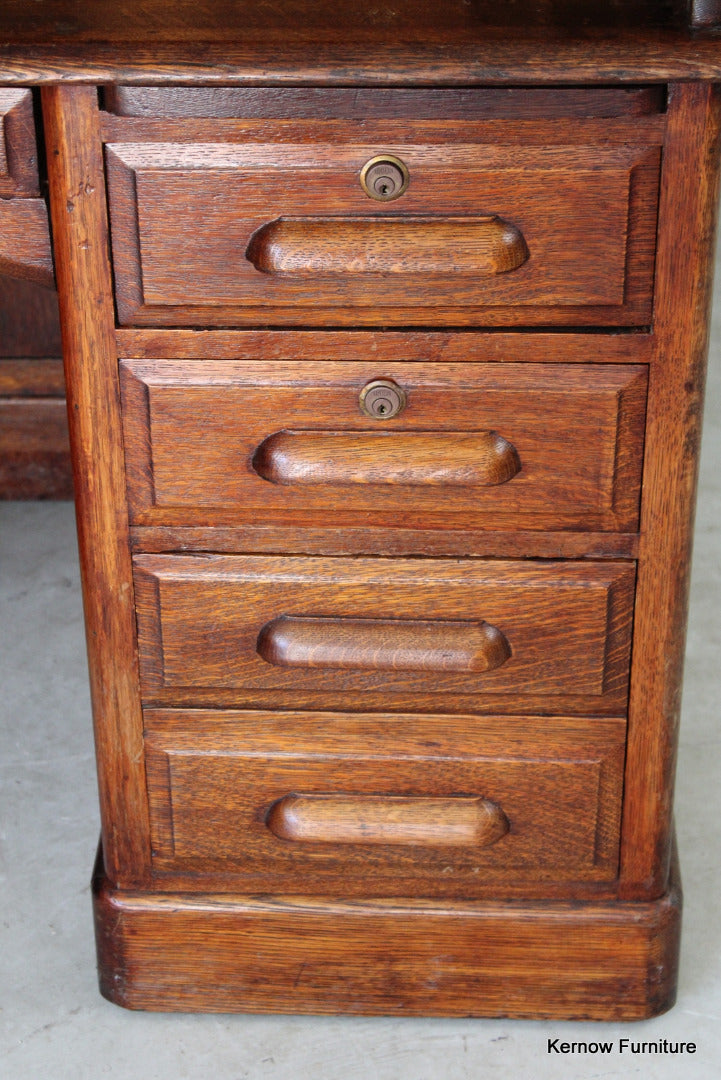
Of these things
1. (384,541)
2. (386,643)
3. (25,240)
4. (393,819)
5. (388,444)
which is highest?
(25,240)

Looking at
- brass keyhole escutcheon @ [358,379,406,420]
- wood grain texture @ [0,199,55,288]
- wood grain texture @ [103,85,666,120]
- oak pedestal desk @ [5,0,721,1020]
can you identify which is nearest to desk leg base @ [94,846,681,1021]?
oak pedestal desk @ [5,0,721,1020]

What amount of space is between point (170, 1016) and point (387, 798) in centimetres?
39

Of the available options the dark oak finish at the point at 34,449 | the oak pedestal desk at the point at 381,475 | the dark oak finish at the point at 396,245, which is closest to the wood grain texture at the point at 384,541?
the oak pedestal desk at the point at 381,475

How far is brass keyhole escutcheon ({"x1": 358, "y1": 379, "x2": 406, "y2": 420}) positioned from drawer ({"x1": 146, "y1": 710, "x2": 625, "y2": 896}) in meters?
0.35

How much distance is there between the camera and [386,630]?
4.65 ft

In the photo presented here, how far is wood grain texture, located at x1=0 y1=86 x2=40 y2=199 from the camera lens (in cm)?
123

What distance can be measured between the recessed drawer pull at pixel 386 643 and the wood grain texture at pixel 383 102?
510 mm

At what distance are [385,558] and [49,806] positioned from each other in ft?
2.71

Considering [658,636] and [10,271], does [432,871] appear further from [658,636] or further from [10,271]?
[10,271]

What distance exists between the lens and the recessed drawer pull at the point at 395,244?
1256 millimetres

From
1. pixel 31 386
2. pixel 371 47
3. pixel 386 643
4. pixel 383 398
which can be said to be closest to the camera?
pixel 371 47

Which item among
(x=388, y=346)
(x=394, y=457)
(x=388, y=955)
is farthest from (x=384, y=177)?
(x=388, y=955)

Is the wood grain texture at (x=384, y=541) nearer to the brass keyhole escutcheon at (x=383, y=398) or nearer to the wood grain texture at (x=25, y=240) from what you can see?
the brass keyhole escutcheon at (x=383, y=398)

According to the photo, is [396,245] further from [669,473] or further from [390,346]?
[669,473]
